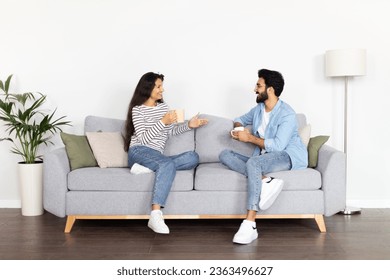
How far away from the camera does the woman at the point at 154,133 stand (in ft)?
12.3

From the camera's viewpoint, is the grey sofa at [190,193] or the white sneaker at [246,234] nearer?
the white sneaker at [246,234]

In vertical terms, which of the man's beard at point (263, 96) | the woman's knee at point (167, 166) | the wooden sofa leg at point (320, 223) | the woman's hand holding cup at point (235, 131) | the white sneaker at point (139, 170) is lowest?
the wooden sofa leg at point (320, 223)

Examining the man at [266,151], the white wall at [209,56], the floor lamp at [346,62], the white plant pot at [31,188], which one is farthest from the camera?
the white wall at [209,56]

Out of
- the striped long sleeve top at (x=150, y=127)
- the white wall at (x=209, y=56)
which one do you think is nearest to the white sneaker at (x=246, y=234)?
the striped long sleeve top at (x=150, y=127)

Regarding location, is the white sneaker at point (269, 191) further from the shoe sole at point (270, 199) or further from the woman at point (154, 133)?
the woman at point (154, 133)

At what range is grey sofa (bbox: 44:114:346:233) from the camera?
378 centimetres

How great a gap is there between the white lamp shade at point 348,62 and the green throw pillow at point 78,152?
2082mm

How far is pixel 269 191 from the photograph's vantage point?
3611 millimetres

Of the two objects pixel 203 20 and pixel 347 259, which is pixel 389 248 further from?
pixel 203 20

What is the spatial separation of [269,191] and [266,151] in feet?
1.31

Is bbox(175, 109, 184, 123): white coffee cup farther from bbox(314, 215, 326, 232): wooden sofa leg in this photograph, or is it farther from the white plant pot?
the white plant pot
